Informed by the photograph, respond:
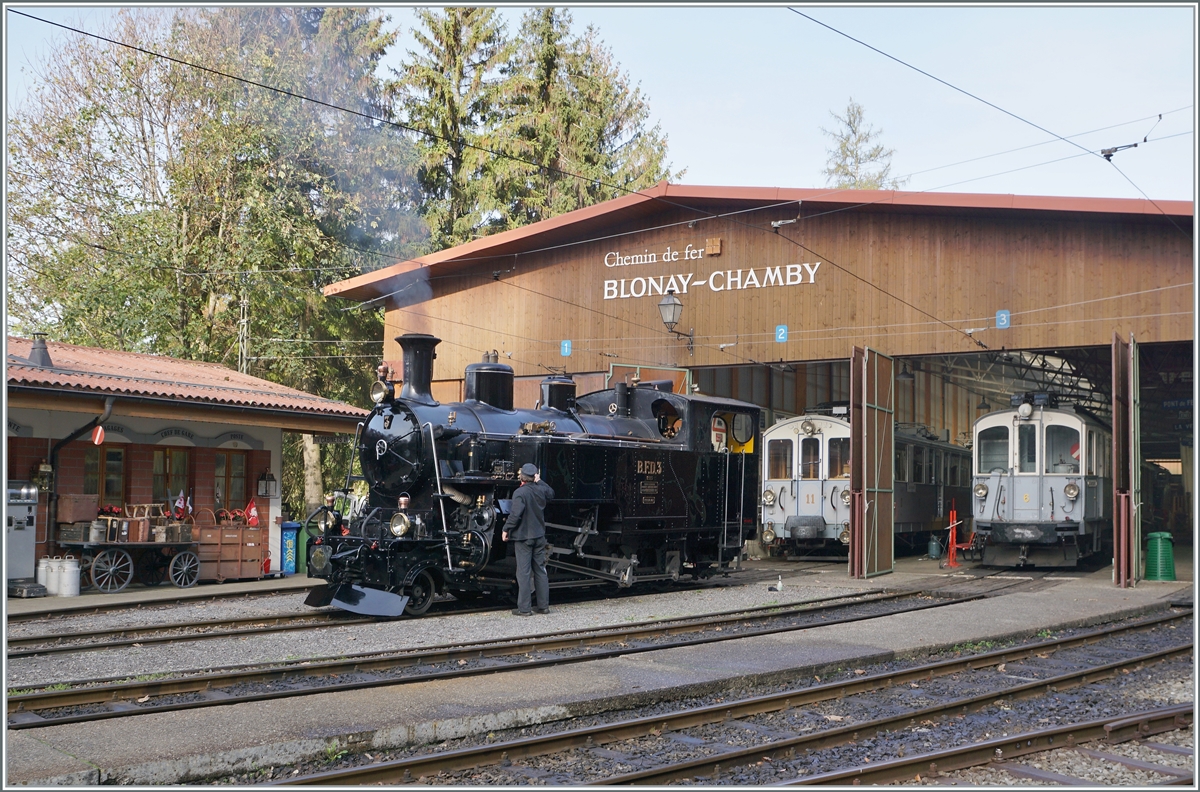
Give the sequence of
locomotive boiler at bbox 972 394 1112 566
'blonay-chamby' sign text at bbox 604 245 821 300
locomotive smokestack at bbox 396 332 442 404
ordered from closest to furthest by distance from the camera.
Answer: locomotive smokestack at bbox 396 332 442 404, locomotive boiler at bbox 972 394 1112 566, 'blonay-chamby' sign text at bbox 604 245 821 300

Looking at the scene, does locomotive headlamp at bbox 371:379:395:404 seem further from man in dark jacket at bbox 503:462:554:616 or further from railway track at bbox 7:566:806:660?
railway track at bbox 7:566:806:660

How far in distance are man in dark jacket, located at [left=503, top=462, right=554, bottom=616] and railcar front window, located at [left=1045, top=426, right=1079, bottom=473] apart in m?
11.0

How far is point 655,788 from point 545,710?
167cm

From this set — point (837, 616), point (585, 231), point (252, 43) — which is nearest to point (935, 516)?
point (585, 231)

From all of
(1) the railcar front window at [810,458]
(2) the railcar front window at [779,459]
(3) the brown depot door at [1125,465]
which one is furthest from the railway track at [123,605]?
(3) the brown depot door at [1125,465]

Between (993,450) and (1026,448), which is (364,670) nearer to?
(1026,448)

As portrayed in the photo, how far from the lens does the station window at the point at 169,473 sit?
14.9m

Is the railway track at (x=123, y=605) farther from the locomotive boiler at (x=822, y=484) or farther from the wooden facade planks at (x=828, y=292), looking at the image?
the locomotive boiler at (x=822, y=484)

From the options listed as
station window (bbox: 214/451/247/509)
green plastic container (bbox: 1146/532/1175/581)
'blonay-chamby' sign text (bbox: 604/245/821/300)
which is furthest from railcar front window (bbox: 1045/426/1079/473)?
station window (bbox: 214/451/247/509)

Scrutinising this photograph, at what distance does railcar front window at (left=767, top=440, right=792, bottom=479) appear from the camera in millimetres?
20578

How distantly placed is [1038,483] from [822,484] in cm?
393

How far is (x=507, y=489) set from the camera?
1187cm

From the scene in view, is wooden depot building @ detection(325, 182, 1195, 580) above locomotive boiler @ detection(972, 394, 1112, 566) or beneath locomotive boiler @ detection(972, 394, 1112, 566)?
above

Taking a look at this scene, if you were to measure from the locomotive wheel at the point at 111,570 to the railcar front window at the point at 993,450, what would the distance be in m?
14.8
